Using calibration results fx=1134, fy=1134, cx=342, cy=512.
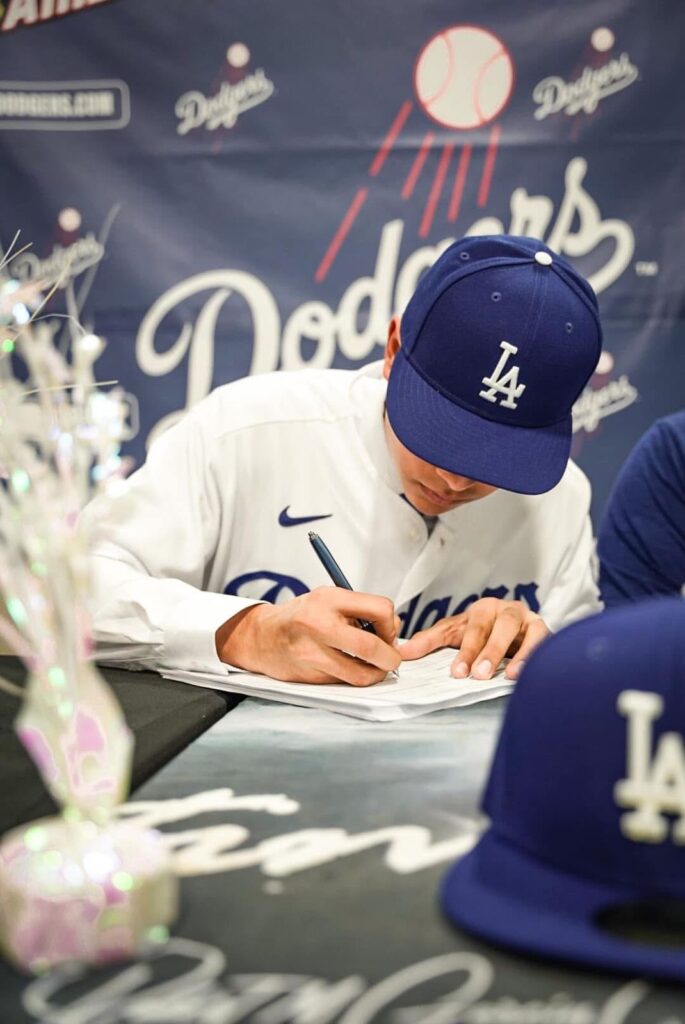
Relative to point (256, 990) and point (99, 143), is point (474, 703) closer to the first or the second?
point (256, 990)

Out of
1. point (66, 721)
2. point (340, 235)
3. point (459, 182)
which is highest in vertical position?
point (459, 182)

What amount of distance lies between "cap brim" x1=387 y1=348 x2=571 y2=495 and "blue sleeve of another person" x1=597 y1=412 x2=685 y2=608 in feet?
1.46

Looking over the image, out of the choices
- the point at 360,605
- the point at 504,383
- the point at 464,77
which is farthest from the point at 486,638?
the point at 464,77

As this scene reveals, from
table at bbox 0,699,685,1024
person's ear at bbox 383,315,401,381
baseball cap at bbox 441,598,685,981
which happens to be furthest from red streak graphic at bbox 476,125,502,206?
baseball cap at bbox 441,598,685,981

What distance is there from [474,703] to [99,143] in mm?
2160

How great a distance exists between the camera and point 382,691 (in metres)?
1.12

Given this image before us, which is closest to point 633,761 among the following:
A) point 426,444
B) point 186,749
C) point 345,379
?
point 186,749

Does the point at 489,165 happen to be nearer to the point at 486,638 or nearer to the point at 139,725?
the point at 486,638

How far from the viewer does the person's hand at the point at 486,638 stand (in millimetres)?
1216

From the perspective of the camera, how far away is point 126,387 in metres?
2.85

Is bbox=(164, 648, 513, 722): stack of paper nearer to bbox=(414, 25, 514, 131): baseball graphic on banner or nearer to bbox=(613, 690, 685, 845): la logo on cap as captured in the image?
bbox=(613, 690, 685, 845): la logo on cap

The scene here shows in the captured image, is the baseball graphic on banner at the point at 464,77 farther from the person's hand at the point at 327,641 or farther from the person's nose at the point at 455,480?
the person's hand at the point at 327,641

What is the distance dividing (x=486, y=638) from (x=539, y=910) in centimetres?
67

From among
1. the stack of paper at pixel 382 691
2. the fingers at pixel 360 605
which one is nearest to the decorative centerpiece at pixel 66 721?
the stack of paper at pixel 382 691
